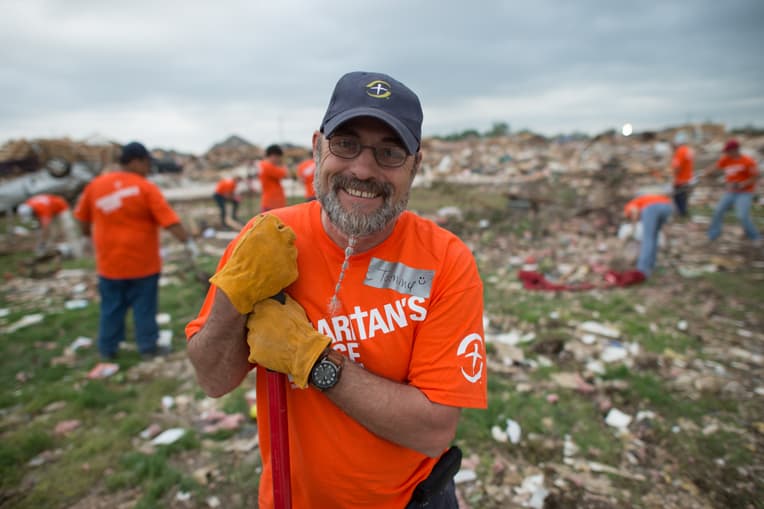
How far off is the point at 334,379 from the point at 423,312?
411 millimetres

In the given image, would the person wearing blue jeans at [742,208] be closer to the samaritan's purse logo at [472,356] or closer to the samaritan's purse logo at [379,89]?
the samaritan's purse logo at [472,356]

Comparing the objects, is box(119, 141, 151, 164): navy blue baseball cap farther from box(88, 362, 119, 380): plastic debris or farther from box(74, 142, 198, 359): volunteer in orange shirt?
box(88, 362, 119, 380): plastic debris

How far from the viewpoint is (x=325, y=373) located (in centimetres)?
129

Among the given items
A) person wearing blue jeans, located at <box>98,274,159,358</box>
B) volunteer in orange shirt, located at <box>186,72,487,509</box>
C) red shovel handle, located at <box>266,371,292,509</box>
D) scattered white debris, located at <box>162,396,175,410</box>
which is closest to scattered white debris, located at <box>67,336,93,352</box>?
person wearing blue jeans, located at <box>98,274,159,358</box>

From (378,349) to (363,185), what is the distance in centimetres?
62

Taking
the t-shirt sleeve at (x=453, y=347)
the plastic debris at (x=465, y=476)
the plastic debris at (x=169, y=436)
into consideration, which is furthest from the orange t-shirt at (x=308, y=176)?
the t-shirt sleeve at (x=453, y=347)

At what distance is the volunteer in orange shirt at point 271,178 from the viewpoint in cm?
762

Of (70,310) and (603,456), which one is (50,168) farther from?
(603,456)

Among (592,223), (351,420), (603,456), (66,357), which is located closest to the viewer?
(351,420)

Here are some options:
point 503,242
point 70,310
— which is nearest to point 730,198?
point 503,242

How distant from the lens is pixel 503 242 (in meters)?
9.74

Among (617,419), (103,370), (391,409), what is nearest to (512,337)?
(617,419)

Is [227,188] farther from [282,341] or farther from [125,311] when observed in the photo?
[282,341]

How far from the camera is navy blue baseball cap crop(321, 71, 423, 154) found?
4.58 ft
